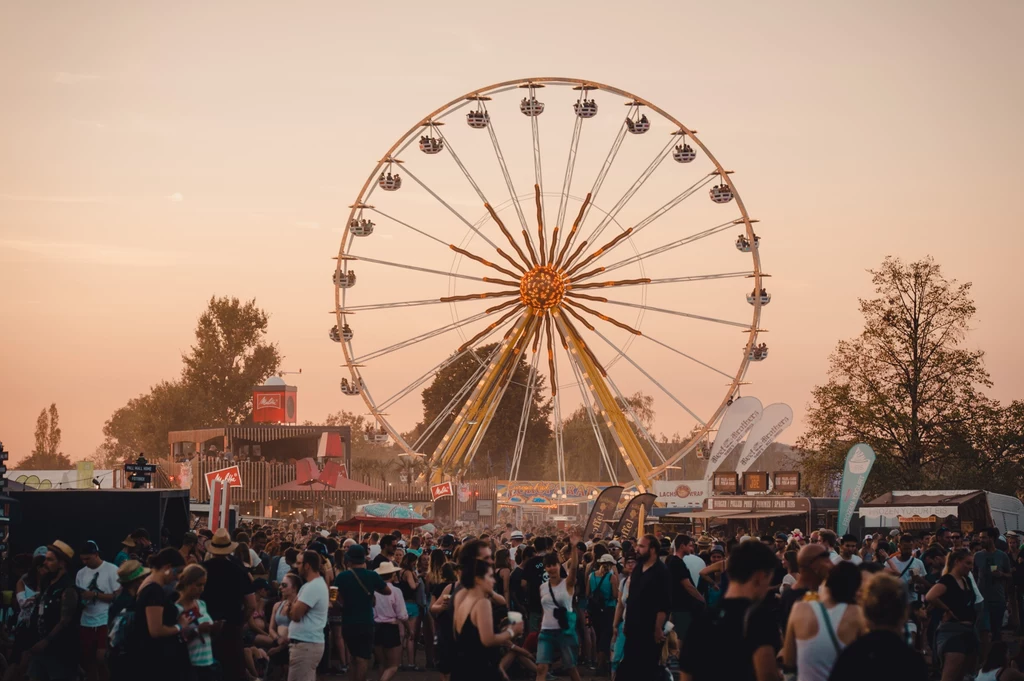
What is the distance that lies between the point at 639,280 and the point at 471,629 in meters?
28.8

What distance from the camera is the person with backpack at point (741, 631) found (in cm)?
679

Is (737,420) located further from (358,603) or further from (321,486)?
(358,603)

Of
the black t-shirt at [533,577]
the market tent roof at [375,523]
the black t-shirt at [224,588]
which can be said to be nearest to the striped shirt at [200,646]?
the black t-shirt at [224,588]

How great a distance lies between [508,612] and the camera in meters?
11.3

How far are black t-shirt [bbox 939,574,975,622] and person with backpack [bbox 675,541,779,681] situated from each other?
6171 mm

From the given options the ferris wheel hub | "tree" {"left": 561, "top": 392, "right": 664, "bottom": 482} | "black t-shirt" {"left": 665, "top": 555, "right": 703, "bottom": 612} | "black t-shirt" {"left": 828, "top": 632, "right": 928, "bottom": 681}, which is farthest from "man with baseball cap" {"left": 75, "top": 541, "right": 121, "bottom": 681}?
"tree" {"left": 561, "top": 392, "right": 664, "bottom": 482}

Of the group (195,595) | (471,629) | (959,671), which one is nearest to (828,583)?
(471,629)

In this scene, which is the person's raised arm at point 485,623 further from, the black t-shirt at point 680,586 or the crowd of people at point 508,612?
the black t-shirt at point 680,586

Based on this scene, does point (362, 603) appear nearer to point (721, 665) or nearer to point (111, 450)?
point (721, 665)

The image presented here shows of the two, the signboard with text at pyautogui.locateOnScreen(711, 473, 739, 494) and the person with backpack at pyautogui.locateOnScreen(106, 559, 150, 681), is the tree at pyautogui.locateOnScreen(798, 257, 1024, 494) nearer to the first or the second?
the signboard with text at pyautogui.locateOnScreen(711, 473, 739, 494)

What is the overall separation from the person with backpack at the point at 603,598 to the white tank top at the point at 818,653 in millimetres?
10232

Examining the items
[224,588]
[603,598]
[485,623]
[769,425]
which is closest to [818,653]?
[485,623]

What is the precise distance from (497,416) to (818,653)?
3406 inches

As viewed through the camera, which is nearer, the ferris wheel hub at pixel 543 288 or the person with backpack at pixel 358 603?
the person with backpack at pixel 358 603
